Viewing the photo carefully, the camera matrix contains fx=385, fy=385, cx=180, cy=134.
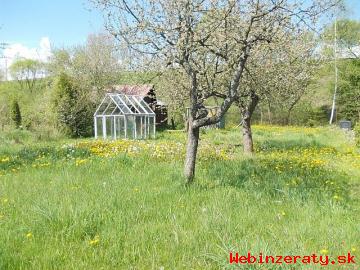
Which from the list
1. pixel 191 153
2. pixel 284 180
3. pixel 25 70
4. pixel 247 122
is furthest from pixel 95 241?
pixel 25 70

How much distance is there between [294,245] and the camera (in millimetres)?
3912

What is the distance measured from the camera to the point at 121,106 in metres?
26.7

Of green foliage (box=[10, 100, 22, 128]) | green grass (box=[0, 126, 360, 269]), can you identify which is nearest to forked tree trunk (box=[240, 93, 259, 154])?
green grass (box=[0, 126, 360, 269])

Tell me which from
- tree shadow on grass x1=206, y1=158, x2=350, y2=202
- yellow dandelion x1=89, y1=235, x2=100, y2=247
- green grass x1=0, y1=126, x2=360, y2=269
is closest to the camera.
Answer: green grass x1=0, y1=126, x2=360, y2=269

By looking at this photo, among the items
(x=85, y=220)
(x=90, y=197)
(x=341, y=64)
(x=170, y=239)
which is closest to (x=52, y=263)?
(x=85, y=220)

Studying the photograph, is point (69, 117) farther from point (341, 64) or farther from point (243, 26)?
point (341, 64)

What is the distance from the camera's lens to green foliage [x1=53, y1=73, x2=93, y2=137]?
96.6ft

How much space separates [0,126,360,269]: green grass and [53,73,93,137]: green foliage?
21946mm

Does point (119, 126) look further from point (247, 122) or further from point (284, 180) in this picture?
point (284, 180)

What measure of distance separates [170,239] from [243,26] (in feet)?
14.5

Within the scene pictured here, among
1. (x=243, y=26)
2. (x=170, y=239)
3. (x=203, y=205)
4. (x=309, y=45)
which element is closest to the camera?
(x=170, y=239)

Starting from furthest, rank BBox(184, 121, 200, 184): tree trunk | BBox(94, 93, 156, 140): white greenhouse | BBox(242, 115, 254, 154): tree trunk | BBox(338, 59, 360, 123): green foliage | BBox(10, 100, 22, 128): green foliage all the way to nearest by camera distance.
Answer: BBox(338, 59, 360, 123): green foliage, BBox(10, 100, 22, 128): green foliage, BBox(94, 93, 156, 140): white greenhouse, BBox(242, 115, 254, 154): tree trunk, BBox(184, 121, 200, 184): tree trunk

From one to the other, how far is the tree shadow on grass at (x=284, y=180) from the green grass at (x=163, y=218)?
0.11 ft

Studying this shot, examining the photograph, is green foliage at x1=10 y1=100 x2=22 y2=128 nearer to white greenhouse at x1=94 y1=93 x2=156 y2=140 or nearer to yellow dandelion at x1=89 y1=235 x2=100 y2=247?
white greenhouse at x1=94 y1=93 x2=156 y2=140
